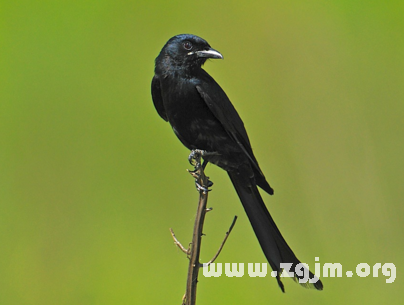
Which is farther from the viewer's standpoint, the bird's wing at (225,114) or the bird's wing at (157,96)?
the bird's wing at (157,96)

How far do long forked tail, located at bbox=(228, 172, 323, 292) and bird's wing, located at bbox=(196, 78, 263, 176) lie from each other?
0.65ft

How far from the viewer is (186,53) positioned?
404 cm

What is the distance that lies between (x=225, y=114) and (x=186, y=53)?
51 centimetres

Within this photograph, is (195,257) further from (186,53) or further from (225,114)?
(186,53)

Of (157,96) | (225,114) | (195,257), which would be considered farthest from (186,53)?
(195,257)

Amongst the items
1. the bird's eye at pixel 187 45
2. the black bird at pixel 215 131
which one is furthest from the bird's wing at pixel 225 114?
the bird's eye at pixel 187 45

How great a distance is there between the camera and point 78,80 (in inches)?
262

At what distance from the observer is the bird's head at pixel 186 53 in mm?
3992

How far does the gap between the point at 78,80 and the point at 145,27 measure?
934mm

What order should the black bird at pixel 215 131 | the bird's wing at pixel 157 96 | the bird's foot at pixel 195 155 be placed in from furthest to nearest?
the bird's wing at pixel 157 96 < the black bird at pixel 215 131 < the bird's foot at pixel 195 155

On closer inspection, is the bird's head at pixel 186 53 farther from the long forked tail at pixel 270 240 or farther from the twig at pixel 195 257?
the twig at pixel 195 257

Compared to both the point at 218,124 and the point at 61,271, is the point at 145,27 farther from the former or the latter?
the point at 218,124

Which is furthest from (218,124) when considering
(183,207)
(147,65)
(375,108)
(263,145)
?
(375,108)

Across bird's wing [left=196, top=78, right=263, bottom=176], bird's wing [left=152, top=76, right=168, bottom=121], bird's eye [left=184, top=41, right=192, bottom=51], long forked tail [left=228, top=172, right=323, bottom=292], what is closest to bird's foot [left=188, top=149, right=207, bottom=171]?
bird's wing [left=196, top=78, right=263, bottom=176]
